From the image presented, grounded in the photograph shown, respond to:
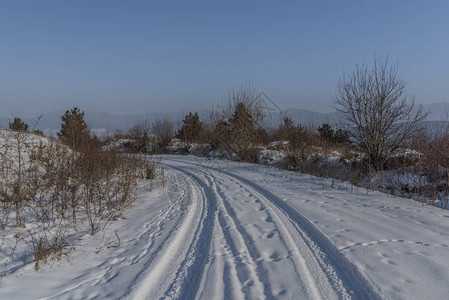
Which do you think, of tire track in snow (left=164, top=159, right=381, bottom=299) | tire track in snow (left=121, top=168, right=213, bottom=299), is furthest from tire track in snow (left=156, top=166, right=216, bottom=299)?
tire track in snow (left=164, top=159, right=381, bottom=299)

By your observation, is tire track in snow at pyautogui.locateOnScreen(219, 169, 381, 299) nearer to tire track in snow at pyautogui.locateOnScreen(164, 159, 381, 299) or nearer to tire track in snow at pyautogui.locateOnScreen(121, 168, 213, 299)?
tire track in snow at pyautogui.locateOnScreen(164, 159, 381, 299)

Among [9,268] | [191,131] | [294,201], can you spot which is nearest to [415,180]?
[294,201]

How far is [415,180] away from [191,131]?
2264cm

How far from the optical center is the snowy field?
3014 millimetres

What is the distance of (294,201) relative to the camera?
7164mm

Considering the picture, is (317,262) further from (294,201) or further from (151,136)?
(151,136)

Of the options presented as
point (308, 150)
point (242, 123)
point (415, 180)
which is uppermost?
point (242, 123)

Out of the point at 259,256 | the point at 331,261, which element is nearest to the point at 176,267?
the point at 259,256

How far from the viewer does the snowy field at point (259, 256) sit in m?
3.01

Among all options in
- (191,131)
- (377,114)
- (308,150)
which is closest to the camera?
(377,114)

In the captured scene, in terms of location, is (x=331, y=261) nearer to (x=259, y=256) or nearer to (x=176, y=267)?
(x=259, y=256)

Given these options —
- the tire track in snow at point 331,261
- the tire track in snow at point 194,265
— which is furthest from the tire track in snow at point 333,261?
the tire track in snow at point 194,265

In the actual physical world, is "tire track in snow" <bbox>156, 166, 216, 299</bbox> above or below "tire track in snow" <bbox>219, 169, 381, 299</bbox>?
below

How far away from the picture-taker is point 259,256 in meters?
3.85
